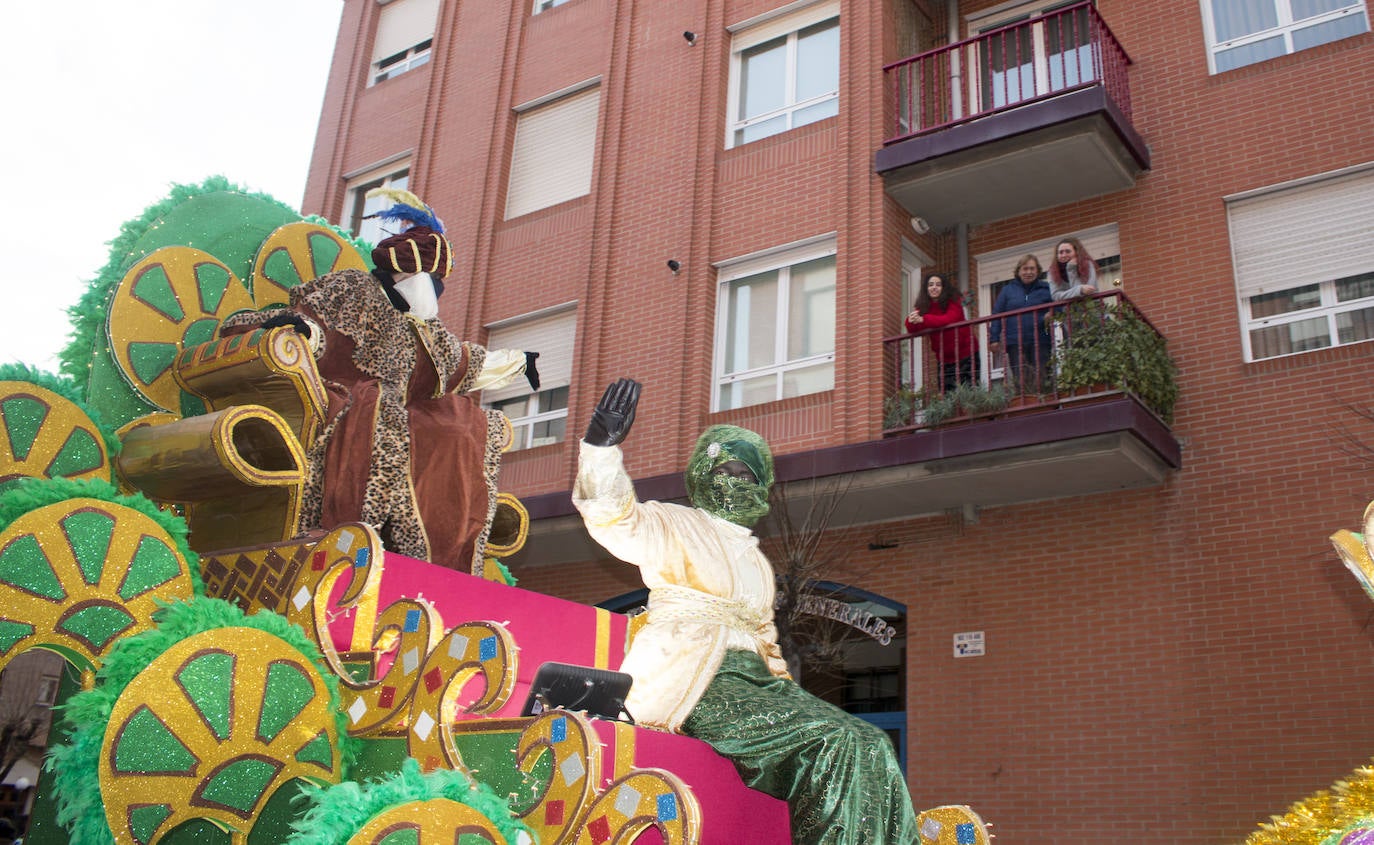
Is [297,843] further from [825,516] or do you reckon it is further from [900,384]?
[900,384]

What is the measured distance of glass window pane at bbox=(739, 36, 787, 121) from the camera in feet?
47.8

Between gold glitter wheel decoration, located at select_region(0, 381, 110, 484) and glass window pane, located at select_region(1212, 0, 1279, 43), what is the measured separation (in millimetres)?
11615

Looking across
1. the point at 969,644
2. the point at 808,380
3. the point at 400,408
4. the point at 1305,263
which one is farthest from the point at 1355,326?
the point at 400,408

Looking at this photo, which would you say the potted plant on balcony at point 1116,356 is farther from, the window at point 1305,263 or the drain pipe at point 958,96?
the drain pipe at point 958,96

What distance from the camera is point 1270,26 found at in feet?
40.2

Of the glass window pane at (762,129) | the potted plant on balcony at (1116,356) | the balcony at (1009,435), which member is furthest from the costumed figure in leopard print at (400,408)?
the glass window pane at (762,129)

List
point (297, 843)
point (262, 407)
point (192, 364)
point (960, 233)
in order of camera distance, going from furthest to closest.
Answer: point (960, 233)
point (192, 364)
point (262, 407)
point (297, 843)

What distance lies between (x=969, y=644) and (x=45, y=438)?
8659mm

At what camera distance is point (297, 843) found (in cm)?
289

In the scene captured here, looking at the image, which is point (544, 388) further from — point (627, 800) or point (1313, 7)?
point (627, 800)

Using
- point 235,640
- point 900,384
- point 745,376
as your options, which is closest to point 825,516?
point 900,384

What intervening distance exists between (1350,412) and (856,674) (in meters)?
5.25

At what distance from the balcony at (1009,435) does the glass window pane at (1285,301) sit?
1.18 meters

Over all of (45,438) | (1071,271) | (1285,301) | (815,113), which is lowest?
(45,438)
